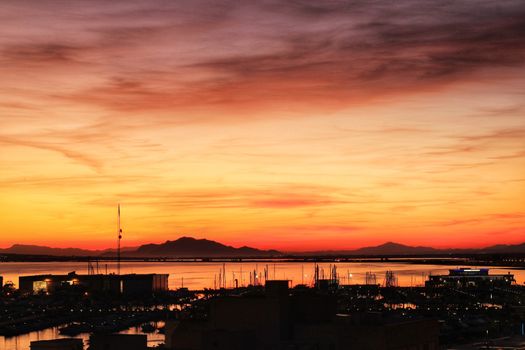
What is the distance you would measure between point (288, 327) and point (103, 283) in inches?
3281

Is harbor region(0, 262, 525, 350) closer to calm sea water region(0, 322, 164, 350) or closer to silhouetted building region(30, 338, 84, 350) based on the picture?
calm sea water region(0, 322, 164, 350)

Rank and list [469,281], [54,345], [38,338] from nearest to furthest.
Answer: [54,345] < [38,338] < [469,281]

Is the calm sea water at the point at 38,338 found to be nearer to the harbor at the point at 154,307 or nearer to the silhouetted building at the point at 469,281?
the harbor at the point at 154,307

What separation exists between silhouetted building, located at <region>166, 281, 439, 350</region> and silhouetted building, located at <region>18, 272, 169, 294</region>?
77.9 meters

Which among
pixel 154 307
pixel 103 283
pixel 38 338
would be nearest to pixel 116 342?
pixel 38 338

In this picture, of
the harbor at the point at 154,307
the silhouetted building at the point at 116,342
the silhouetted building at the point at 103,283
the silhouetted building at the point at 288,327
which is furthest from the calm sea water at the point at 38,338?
the silhouetted building at the point at 103,283

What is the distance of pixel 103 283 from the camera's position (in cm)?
12006

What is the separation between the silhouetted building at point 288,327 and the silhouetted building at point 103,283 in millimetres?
77888

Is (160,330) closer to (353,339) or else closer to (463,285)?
(353,339)

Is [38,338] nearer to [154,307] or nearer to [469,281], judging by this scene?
[154,307]

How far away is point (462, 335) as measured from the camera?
73.8 meters

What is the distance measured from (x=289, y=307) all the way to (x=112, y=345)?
9045 millimetres

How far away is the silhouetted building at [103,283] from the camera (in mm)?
119000

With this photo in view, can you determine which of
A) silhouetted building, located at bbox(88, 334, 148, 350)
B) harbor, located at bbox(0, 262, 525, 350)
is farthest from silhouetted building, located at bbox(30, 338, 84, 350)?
harbor, located at bbox(0, 262, 525, 350)
